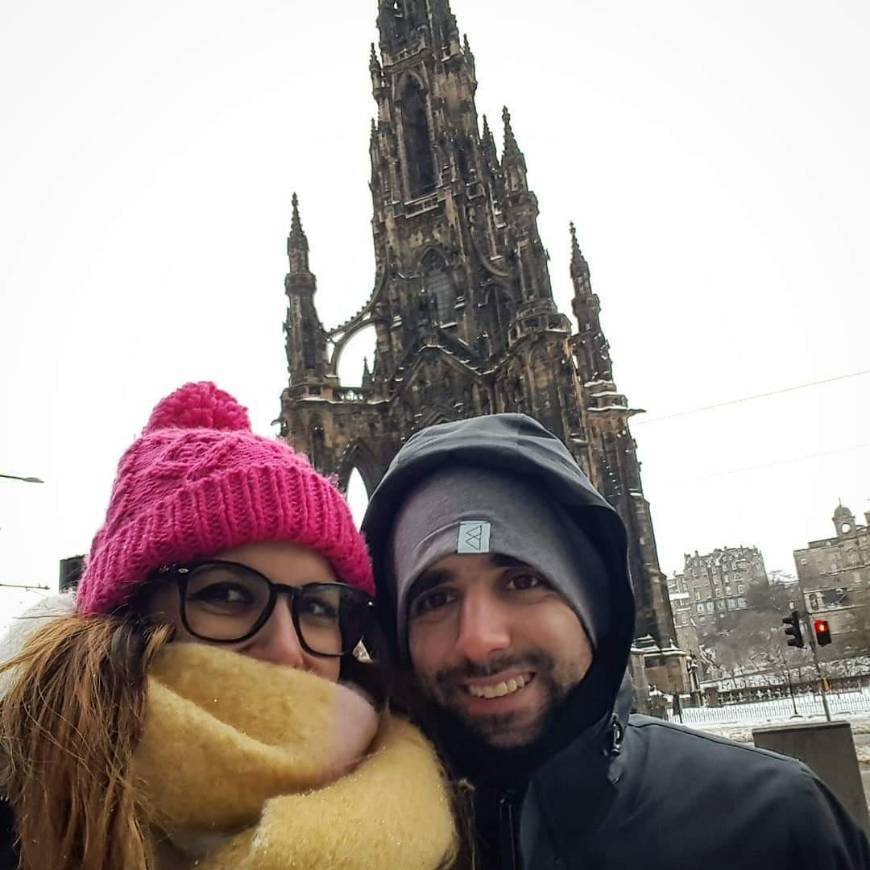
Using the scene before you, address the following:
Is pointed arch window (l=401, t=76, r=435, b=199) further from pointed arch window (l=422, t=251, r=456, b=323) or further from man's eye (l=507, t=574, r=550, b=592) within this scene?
man's eye (l=507, t=574, r=550, b=592)

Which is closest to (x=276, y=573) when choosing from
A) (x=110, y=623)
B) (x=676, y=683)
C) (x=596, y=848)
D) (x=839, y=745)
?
(x=110, y=623)

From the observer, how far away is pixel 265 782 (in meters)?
1.29

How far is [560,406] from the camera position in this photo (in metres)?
24.0

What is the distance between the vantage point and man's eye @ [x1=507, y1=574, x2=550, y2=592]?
181 centimetres

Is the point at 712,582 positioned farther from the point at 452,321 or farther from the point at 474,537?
the point at 474,537

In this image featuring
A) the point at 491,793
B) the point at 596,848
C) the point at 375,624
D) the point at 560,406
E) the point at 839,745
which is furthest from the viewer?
the point at 560,406

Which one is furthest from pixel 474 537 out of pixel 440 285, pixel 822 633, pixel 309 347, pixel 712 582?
pixel 712 582

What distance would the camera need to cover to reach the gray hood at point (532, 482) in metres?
1.90

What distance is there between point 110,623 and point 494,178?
35.0 metres

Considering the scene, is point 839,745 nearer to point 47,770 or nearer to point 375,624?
point 375,624

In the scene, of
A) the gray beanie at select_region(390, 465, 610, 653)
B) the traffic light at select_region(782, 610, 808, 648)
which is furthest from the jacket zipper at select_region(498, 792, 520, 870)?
the traffic light at select_region(782, 610, 808, 648)

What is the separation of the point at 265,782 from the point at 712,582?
337ft

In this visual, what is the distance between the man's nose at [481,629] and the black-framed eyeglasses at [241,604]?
1.02ft

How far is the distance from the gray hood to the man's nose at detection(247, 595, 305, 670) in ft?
1.51
